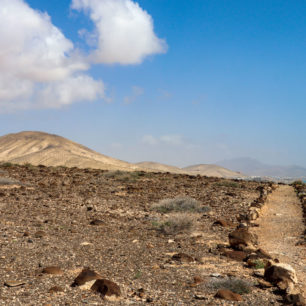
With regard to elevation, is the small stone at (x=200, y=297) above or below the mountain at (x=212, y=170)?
below

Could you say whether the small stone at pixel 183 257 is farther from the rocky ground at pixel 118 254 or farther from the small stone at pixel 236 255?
the small stone at pixel 236 255

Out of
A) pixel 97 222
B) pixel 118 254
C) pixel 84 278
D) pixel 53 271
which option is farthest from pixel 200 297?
pixel 97 222

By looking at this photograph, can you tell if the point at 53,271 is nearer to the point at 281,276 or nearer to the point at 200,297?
the point at 200,297

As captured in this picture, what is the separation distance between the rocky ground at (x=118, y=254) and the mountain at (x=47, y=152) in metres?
49.6

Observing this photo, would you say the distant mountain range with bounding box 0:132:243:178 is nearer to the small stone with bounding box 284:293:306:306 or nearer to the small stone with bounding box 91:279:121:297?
the small stone with bounding box 91:279:121:297

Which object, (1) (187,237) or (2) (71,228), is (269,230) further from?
(2) (71,228)

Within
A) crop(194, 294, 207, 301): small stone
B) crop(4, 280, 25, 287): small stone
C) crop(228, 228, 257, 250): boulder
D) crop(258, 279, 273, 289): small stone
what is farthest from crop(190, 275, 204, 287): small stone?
crop(228, 228, 257, 250): boulder

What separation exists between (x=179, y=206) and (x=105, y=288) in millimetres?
10902

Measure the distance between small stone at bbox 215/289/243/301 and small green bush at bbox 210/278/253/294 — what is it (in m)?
0.28

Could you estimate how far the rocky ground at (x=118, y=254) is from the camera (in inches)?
265

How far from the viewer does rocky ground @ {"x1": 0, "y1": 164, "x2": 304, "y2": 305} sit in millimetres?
6734

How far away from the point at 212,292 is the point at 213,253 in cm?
315

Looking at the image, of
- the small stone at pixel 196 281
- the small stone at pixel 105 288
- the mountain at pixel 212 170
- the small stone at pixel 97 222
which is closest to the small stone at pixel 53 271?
the small stone at pixel 105 288

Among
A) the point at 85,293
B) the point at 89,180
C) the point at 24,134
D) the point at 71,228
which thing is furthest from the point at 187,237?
the point at 24,134
